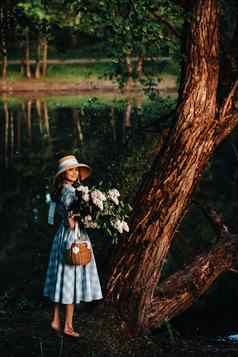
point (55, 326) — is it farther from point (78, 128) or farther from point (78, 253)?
point (78, 128)

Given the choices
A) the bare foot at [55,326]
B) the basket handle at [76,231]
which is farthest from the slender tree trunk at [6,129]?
the basket handle at [76,231]

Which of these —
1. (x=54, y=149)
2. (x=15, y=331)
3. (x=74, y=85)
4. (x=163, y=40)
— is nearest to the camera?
(x=15, y=331)

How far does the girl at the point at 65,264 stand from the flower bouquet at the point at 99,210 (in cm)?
7

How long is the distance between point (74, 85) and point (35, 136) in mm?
25338

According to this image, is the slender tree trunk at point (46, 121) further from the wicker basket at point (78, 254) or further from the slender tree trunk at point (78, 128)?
the wicker basket at point (78, 254)

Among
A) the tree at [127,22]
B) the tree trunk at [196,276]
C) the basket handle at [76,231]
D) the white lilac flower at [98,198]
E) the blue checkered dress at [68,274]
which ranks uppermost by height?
the tree at [127,22]

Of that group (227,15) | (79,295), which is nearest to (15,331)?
(79,295)

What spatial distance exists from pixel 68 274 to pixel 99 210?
26.6 inches

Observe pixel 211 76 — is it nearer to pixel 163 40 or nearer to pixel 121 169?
pixel 163 40

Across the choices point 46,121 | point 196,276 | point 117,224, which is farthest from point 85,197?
point 46,121

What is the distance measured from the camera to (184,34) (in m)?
8.78

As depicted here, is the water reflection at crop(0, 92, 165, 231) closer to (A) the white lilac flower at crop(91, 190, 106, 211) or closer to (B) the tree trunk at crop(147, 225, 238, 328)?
(A) the white lilac flower at crop(91, 190, 106, 211)

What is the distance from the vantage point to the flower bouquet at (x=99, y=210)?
7.70 meters

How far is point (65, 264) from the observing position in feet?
25.5
